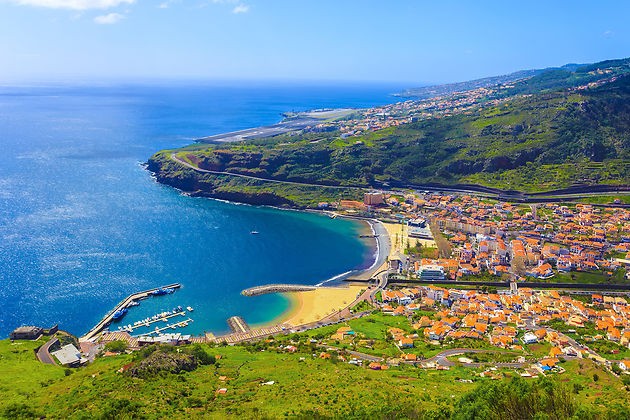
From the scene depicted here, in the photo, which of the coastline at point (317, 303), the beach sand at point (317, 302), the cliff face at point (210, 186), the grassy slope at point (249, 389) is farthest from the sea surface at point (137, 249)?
the grassy slope at point (249, 389)

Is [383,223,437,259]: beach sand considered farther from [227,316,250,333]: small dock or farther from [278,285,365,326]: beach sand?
[227,316,250,333]: small dock

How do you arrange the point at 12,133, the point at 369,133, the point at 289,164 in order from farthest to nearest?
1. the point at 12,133
2. the point at 369,133
3. the point at 289,164

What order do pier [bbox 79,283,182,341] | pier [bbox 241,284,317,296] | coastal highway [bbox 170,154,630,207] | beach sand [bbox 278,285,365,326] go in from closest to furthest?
1. pier [bbox 79,283,182,341]
2. beach sand [bbox 278,285,365,326]
3. pier [bbox 241,284,317,296]
4. coastal highway [bbox 170,154,630,207]

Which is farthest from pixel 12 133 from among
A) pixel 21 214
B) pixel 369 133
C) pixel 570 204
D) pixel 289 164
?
A: pixel 570 204

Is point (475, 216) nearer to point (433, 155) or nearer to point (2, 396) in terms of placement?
point (433, 155)

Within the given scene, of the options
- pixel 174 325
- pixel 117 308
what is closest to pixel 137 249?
pixel 117 308

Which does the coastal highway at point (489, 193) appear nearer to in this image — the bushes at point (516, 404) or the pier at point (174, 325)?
the pier at point (174, 325)

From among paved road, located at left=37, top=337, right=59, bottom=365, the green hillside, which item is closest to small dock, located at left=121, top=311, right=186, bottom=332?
paved road, located at left=37, top=337, right=59, bottom=365
